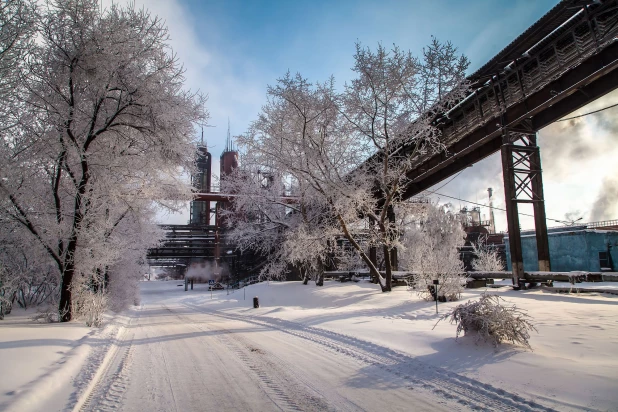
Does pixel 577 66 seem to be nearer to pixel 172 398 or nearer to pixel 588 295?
pixel 588 295

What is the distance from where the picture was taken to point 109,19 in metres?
9.49

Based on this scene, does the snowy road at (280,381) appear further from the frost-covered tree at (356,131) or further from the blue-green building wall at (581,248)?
the blue-green building wall at (581,248)

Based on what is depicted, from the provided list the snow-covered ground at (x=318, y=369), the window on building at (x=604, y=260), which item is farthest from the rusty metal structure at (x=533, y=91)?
the window on building at (x=604, y=260)

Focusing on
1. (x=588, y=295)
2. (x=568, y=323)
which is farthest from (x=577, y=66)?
(x=568, y=323)

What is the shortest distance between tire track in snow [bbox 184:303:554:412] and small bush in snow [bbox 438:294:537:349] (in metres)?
1.28

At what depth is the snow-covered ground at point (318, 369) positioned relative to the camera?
168 inches

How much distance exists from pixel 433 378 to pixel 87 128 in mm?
10800

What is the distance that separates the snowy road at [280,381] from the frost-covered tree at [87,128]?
181 inches

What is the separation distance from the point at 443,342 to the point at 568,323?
3.66 metres

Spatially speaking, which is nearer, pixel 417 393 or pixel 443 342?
pixel 417 393

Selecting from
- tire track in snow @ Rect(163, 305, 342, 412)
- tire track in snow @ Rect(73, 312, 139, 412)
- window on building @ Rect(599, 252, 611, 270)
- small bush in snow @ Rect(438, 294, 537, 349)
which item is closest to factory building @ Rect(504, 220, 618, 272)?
window on building @ Rect(599, 252, 611, 270)

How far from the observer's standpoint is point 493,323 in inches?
244

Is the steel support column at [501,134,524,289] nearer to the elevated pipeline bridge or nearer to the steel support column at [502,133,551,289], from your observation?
the steel support column at [502,133,551,289]

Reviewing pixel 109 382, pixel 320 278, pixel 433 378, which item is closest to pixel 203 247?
pixel 320 278
